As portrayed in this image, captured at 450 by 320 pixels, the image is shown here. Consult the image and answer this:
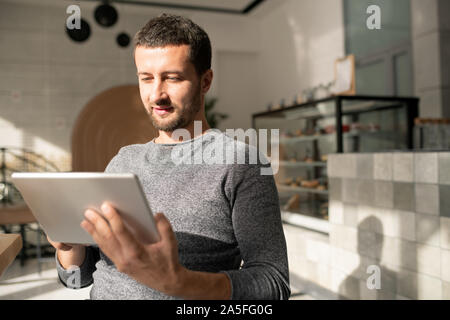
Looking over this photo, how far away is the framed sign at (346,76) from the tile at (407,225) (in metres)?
1.17

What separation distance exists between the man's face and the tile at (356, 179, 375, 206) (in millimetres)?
1846

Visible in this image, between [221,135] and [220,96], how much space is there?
5269 mm

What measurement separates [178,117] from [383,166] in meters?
1.81

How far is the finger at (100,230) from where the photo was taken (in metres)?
0.69

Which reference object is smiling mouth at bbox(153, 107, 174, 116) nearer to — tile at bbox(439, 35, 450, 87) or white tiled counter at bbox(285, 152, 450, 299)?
white tiled counter at bbox(285, 152, 450, 299)

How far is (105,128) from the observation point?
554 cm

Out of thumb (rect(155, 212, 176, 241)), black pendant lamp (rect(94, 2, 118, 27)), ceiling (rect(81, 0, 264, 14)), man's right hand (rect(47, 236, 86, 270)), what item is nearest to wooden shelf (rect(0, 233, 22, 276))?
man's right hand (rect(47, 236, 86, 270))

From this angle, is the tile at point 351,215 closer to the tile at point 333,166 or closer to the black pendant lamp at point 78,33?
the tile at point 333,166

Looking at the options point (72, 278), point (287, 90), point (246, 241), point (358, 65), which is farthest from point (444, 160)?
point (287, 90)

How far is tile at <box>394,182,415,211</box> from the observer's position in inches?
87.2

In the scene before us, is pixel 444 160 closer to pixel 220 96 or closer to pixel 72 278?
pixel 72 278

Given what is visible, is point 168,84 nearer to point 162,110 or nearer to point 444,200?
point 162,110

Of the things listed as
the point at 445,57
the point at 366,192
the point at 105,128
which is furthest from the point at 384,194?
the point at 105,128

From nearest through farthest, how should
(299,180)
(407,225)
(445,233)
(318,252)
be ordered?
1. (445,233)
2. (407,225)
3. (318,252)
4. (299,180)
